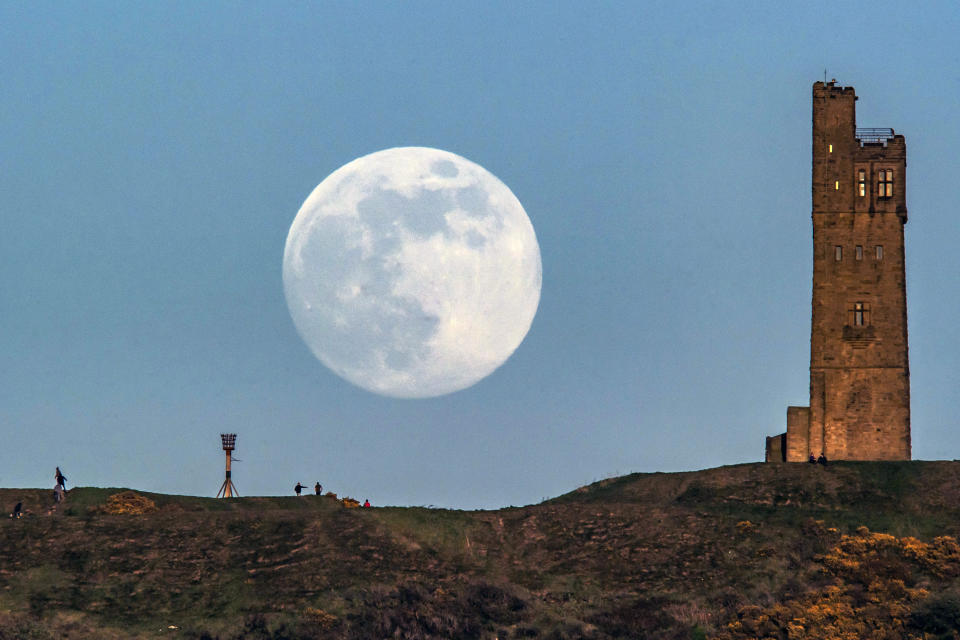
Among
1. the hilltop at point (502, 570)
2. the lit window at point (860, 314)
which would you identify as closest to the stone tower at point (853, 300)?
the lit window at point (860, 314)

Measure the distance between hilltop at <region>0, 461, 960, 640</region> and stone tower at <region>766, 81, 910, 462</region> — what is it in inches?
515

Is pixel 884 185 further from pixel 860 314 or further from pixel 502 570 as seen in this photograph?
pixel 502 570

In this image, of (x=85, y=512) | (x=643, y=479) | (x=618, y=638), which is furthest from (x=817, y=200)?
(x=85, y=512)

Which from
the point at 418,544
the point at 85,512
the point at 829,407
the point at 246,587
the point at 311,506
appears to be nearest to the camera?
the point at 246,587

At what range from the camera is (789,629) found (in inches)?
2229

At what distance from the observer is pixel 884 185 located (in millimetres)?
93312

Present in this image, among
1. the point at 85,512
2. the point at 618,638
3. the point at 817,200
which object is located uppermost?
the point at 817,200

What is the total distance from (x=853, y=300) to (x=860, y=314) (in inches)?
40.1

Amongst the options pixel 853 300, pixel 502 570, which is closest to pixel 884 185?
pixel 853 300

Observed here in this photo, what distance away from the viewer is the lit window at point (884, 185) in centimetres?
9325

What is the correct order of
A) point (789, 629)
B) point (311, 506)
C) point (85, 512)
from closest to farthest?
point (789, 629), point (85, 512), point (311, 506)

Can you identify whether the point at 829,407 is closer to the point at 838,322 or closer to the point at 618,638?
the point at 838,322

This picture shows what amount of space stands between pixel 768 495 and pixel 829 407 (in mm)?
15559

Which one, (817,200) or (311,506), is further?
(817,200)
